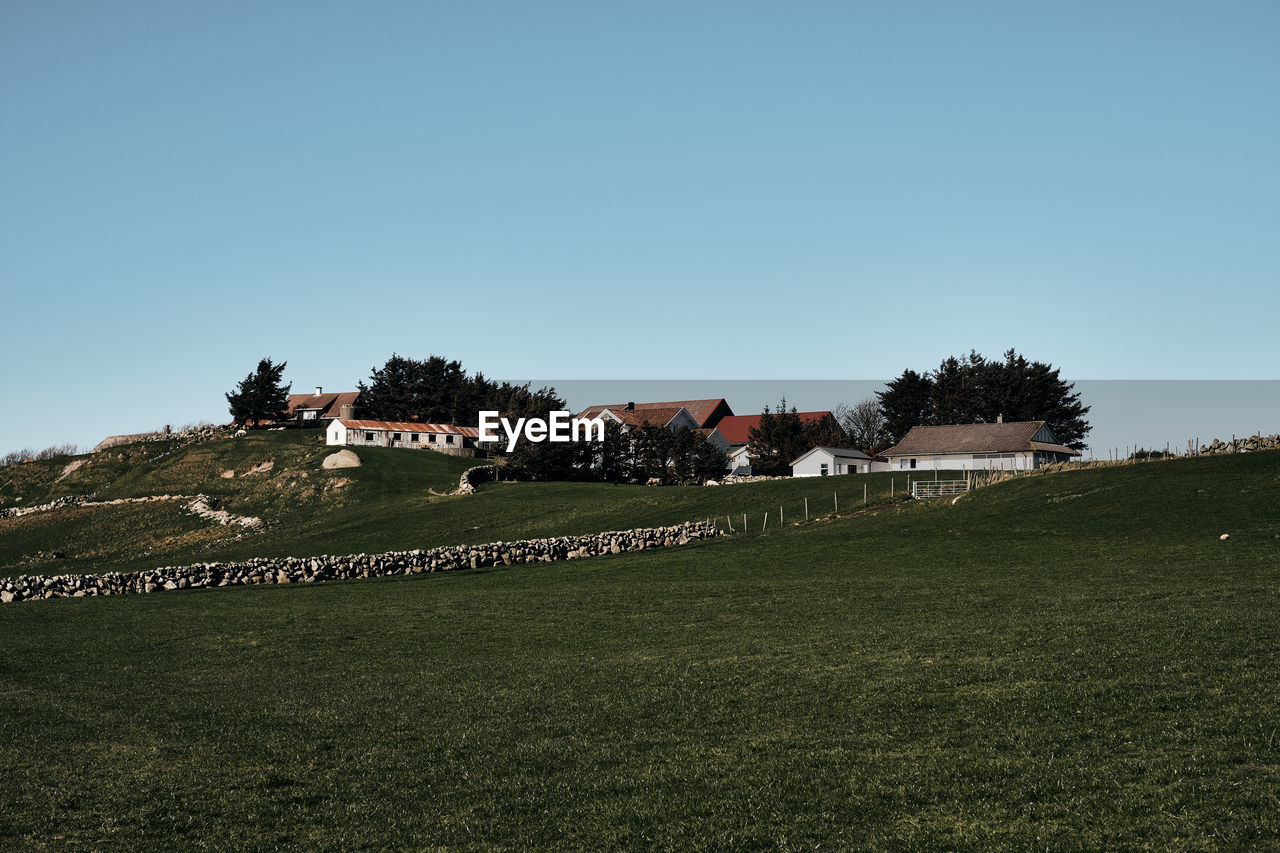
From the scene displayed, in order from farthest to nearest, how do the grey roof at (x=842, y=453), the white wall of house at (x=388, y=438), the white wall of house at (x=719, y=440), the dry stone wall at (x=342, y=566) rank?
1. the white wall of house at (x=719, y=440)
2. the white wall of house at (x=388, y=438)
3. the grey roof at (x=842, y=453)
4. the dry stone wall at (x=342, y=566)

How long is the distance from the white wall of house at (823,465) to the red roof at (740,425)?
125ft

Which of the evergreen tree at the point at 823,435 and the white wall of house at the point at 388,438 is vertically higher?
the white wall of house at the point at 388,438

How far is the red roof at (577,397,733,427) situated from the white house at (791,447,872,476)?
41090 mm

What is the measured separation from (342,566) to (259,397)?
11116cm

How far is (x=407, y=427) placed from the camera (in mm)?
142125

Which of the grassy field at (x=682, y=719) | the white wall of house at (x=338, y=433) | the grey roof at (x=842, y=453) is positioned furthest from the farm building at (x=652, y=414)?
the grassy field at (x=682, y=719)

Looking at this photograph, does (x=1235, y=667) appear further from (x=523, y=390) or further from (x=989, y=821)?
(x=523, y=390)

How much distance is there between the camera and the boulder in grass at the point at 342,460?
111250 millimetres

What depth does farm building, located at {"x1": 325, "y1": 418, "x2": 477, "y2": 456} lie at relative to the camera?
132m

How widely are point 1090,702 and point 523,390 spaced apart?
367 feet

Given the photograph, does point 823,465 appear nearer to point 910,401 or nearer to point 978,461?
point 978,461

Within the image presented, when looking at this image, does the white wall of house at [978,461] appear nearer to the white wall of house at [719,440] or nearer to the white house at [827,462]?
the white house at [827,462]

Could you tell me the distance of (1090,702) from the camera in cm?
1566

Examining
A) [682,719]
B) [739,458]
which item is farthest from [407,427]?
[682,719]
